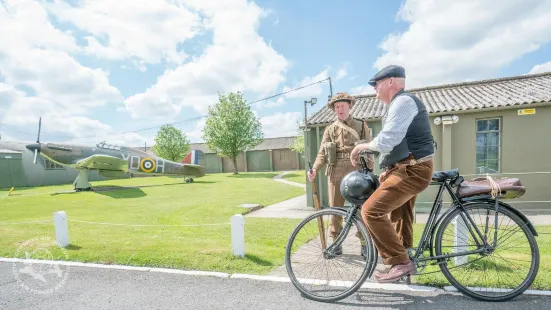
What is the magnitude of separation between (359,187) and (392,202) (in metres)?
0.34

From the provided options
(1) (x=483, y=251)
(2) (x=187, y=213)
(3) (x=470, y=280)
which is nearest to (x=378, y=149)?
(1) (x=483, y=251)

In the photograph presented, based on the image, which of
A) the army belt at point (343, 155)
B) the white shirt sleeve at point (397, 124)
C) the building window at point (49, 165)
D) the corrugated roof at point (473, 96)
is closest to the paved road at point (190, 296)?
the white shirt sleeve at point (397, 124)

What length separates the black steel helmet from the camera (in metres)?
2.83

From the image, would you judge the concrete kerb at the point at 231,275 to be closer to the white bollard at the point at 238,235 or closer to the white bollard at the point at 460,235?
the white bollard at the point at 460,235

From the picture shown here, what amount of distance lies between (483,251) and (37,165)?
3419 cm

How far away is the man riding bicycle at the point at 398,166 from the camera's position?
2.56 meters

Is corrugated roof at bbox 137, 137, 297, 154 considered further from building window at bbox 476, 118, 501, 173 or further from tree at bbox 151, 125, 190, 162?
building window at bbox 476, 118, 501, 173

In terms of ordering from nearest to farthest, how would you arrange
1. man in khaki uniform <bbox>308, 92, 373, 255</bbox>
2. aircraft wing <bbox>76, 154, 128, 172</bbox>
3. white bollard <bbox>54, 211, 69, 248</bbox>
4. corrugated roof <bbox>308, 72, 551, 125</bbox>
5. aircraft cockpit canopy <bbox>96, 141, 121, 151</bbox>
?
man in khaki uniform <bbox>308, 92, 373, 255</bbox>
white bollard <bbox>54, 211, 69, 248</bbox>
corrugated roof <bbox>308, 72, 551, 125</bbox>
aircraft wing <bbox>76, 154, 128, 172</bbox>
aircraft cockpit canopy <bbox>96, 141, 121, 151</bbox>

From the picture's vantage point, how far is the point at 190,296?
3012 millimetres

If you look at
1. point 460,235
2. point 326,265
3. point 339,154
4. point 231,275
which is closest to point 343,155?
point 339,154

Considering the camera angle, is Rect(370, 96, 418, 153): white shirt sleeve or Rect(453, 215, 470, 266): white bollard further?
Rect(453, 215, 470, 266): white bollard

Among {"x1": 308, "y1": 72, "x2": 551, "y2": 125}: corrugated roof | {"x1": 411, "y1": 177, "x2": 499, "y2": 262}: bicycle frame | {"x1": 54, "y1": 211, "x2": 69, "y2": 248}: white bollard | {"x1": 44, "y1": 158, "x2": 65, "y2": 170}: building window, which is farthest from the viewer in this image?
{"x1": 44, "y1": 158, "x2": 65, "y2": 170}: building window

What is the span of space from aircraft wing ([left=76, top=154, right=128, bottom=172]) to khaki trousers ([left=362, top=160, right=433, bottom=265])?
20.0 m

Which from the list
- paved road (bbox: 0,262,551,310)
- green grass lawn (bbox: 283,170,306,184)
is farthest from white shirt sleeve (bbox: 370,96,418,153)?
green grass lawn (bbox: 283,170,306,184)
